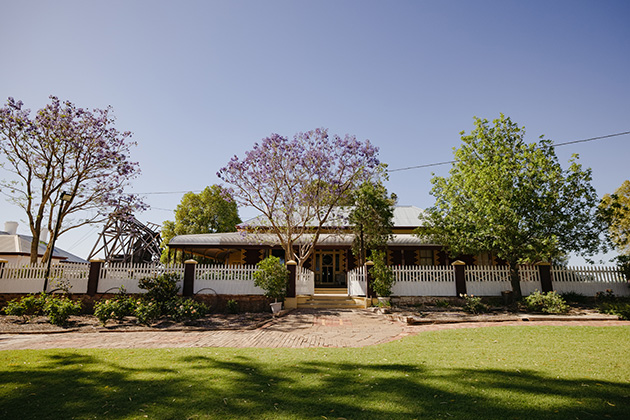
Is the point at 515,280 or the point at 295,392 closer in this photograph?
the point at 295,392

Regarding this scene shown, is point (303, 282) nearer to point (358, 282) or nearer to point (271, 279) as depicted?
point (271, 279)

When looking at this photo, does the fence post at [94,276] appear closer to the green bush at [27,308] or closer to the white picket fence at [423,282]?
the green bush at [27,308]

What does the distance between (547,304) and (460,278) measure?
127 inches

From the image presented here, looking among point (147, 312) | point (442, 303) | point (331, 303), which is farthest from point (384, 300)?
point (147, 312)

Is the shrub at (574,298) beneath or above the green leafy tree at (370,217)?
beneath

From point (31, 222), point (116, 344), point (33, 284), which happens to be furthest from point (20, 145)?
point (116, 344)

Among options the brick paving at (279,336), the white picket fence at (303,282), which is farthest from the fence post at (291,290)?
the brick paving at (279,336)

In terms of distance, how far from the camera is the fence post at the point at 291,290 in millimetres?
13625

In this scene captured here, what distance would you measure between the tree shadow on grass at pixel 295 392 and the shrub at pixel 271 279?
7.97 metres

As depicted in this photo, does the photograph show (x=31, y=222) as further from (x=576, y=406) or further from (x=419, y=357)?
(x=576, y=406)

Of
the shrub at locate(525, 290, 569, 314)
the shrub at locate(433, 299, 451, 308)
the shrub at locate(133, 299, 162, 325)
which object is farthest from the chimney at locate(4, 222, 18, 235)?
the shrub at locate(525, 290, 569, 314)

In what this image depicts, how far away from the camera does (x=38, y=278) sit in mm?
13680

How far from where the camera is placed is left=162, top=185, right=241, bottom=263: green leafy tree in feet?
104

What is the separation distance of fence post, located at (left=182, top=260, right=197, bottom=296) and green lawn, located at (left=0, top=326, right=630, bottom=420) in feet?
23.6
